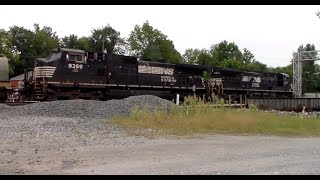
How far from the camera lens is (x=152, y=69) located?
31094mm

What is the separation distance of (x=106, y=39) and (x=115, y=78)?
192 ft

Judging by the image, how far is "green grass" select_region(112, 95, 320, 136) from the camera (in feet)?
49.5

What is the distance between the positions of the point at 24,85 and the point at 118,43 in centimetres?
6388

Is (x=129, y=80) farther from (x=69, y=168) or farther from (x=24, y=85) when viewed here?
(x=69, y=168)

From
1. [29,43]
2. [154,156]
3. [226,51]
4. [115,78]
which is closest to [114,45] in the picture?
[29,43]

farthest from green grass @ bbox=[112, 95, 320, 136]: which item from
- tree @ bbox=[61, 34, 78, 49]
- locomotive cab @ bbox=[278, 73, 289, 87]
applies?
tree @ bbox=[61, 34, 78, 49]

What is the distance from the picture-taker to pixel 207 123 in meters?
16.4

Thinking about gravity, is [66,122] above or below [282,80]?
below

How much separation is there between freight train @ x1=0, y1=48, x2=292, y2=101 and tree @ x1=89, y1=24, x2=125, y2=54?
4745 centimetres

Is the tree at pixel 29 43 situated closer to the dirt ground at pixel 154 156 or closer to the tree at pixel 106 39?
the tree at pixel 106 39

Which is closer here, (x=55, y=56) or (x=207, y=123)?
(x=207, y=123)

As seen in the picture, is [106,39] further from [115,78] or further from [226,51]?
[115,78]
